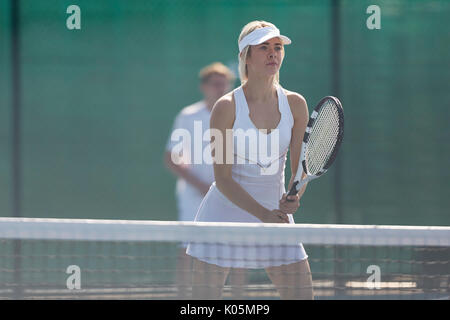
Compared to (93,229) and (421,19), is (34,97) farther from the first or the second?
(93,229)

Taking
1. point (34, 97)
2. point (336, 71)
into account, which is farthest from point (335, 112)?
point (34, 97)

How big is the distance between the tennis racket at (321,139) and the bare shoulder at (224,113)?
287 mm

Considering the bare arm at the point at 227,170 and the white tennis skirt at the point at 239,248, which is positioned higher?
the bare arm at the point at 227,170

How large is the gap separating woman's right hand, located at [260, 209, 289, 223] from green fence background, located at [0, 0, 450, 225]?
8.89 ft

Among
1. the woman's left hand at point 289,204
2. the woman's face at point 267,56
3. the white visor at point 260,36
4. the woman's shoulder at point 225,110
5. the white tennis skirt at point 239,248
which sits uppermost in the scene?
the white visor at point 260,36

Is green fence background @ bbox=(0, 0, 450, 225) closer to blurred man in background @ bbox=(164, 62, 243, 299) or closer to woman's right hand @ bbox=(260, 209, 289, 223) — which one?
blurred man in background @ bbox=(164, 62, 243, 299)

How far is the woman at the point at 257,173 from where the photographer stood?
296cm

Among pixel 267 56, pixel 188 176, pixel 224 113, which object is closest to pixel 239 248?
pixel 224 113

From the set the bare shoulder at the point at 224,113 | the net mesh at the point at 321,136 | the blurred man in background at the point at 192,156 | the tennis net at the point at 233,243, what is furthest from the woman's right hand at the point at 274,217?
the blurred man in background at the point at 192,156

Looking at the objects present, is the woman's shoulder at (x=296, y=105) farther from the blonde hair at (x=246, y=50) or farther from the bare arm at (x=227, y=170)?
the bare arm at (x=227, y=170)

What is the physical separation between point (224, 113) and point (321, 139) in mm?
396
